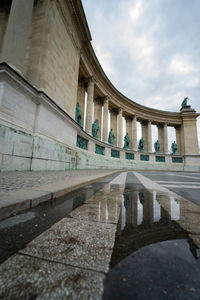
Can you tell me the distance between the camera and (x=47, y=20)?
24.6 feet

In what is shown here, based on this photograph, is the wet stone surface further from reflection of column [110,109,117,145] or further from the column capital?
reflection of column [110,109,117,145]

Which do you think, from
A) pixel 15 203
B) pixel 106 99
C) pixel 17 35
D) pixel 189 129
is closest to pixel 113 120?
pixel 106 99

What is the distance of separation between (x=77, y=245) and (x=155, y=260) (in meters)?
0.48

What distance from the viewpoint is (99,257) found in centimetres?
71

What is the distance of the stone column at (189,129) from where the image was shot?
2605 centimetres

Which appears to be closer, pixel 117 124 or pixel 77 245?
pixel 77 245

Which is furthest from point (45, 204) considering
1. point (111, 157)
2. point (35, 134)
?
point (111, 157)

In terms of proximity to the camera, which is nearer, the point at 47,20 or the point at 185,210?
the point at 185,210

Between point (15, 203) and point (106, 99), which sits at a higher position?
point (106, 99)

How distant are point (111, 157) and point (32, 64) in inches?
519

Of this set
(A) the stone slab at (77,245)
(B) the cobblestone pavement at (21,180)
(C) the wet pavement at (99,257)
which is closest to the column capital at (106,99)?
(B) the cobblestone pavement at (21,180)

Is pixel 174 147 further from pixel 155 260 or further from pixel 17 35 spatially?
pixel 155 260

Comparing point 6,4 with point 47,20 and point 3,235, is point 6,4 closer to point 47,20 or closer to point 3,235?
point 47,20

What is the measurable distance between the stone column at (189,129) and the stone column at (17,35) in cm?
2942
